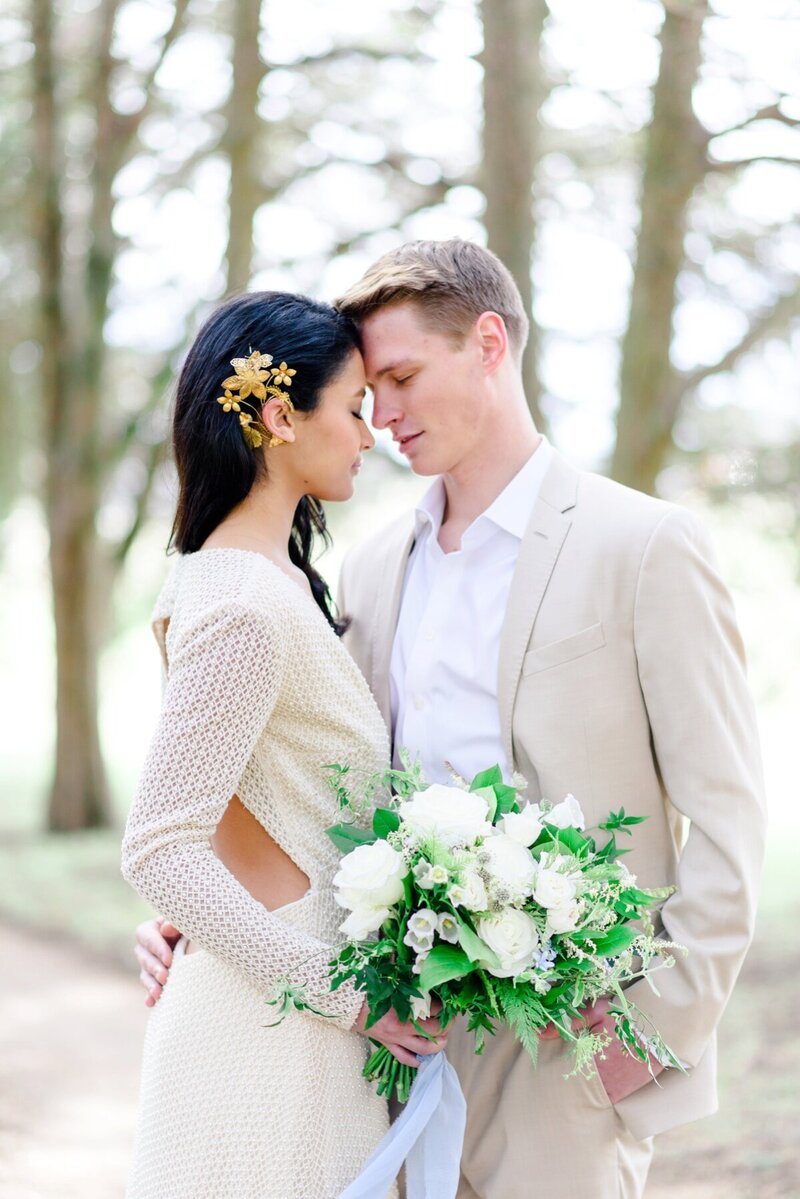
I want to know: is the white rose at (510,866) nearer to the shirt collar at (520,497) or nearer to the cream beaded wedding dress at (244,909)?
the cream beaded wedding dress at (244,909)

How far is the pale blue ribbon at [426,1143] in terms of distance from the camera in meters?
2.15

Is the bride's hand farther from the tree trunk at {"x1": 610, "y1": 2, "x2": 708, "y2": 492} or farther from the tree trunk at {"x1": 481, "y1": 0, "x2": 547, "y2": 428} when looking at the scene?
the tree trunk at {"x1": 610, "y1": 2, "x2": 708, "y2": 492}

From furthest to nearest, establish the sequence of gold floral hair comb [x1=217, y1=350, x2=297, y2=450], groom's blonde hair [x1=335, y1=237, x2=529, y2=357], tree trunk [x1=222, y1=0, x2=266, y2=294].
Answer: tree trunk [x1=222, y1=0, x2=266, y2=294] < groom's blonde hair [x1=335, y1=237, x2=529, y2=357] < gold floral hair comb [x1=217, y1=350, x2=297, y2=450]

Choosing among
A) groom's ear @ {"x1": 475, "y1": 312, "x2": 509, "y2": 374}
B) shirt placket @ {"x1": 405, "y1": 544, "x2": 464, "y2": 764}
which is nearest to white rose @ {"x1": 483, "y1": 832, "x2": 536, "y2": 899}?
shirt placket @ {"x1": 405, "y1": 544, "x2": 464, "y2": 764}

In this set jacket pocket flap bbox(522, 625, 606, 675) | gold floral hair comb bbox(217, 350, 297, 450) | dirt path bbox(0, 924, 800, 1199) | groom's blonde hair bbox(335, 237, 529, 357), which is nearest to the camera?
gold floral hair comb bbox(217, 350, 297, 450)

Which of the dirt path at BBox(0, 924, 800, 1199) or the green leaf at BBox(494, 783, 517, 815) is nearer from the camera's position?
the green leaf at BBox(494, 783, 517, 815)

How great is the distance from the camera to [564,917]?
195cm

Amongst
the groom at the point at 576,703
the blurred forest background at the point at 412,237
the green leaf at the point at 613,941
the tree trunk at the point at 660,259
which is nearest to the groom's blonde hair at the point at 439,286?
the groom at the point at 576,703

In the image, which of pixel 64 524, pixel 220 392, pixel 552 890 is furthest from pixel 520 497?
pixel 64 524

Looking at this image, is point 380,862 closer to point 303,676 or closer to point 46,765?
point 303,676

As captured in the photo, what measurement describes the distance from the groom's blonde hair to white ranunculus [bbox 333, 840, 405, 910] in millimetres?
1249

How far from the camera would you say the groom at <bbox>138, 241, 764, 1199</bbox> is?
234 centimetres

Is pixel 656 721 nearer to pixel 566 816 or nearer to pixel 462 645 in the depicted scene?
pixel 566 816

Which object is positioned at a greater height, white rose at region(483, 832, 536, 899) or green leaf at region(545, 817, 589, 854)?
white rose at region(483, 832, 536, 899)
